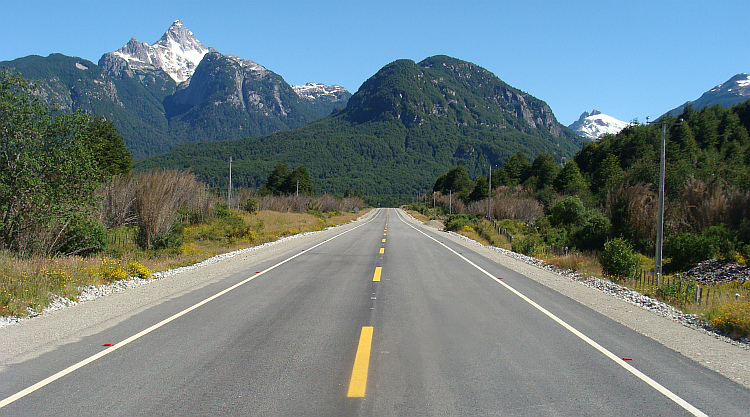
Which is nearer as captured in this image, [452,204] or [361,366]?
[361,366]

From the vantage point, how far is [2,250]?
42.5ft

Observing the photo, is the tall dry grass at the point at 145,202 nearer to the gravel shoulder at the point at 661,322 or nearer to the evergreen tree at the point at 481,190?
the gravel shoulder at the point at 661,322

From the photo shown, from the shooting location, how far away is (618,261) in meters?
15.1

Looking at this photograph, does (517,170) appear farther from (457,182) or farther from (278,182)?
(278,182)

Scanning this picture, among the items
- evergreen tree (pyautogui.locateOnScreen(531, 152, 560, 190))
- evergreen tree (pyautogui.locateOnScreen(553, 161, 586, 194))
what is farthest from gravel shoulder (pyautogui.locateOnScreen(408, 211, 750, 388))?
evergreen tree (pyautogui.locateOnScreen(531, 152, 560, 190))

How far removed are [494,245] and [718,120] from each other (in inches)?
2844

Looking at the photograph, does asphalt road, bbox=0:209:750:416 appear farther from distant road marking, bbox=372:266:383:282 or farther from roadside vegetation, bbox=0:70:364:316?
distant road marking, bbox=372:266:383:282

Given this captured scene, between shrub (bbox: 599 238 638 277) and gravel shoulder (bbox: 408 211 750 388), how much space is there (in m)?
0.92

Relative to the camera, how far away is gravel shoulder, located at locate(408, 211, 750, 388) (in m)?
6.51

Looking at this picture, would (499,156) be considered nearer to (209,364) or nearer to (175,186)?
(175,186)

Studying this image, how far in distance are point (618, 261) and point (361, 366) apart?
12.2 m

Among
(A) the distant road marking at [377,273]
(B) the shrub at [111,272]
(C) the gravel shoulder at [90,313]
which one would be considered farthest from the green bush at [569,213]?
(B) the shrub at [111,272]

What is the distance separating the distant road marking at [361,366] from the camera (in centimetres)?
492

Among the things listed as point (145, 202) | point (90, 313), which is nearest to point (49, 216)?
point (90, 313)
